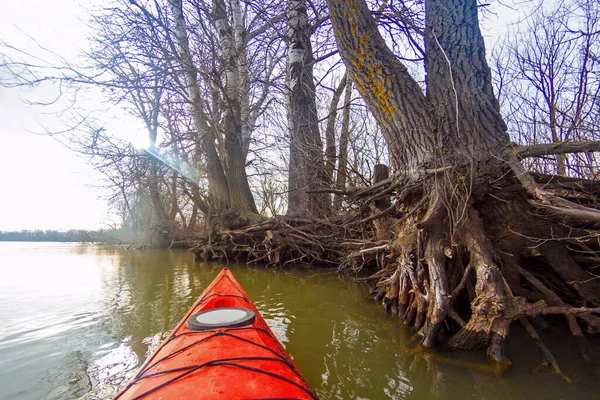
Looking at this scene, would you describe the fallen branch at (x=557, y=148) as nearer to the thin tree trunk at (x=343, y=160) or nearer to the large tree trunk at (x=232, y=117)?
the thin tree trunk at (x=343, y=160)

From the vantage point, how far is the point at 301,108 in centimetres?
680

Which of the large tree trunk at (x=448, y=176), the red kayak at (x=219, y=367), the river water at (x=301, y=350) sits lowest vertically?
the river water at (x=301, y=350)

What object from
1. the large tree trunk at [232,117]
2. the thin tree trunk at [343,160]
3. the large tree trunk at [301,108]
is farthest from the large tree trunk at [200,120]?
the thin tree trunk at [343,160]

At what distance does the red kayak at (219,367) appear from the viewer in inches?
51.6

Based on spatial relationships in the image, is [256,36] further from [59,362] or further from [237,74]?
[59,362]

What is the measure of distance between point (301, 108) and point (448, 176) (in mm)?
4610

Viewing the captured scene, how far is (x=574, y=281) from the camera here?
2.60 m

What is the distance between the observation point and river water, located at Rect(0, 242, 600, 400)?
6.33ft

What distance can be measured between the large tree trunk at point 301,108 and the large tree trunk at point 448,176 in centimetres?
271

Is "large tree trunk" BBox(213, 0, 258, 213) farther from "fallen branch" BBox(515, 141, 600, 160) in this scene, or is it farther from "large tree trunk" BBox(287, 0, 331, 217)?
"fallen branch" BBox(515, 141, 600, 160)

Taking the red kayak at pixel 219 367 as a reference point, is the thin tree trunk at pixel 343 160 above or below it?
above

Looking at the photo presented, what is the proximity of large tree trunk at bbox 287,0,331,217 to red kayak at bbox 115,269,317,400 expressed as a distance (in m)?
4.26

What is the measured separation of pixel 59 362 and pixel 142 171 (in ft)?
19.7

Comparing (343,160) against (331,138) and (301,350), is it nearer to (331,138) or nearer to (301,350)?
(331,138)
